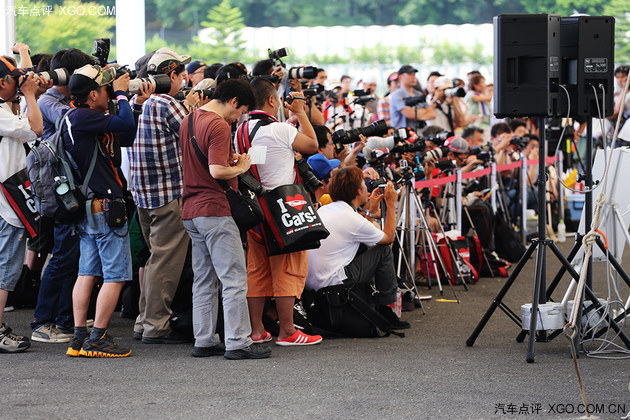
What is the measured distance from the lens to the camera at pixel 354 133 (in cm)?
676

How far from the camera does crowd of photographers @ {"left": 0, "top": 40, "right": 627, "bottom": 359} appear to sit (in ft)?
16.9

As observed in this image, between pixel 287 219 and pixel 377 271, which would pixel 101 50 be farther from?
pixel 377 271

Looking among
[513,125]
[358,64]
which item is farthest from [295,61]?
[513,125]

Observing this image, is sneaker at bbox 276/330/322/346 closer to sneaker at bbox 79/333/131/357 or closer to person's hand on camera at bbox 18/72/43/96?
sneaker at bbox 79/333/131/357

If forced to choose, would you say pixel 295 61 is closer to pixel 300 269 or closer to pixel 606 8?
pixel 606 8

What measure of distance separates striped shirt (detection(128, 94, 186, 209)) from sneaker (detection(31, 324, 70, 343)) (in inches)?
38.4

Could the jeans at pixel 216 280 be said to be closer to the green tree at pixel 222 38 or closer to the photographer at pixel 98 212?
the photographer at pixel 98 212

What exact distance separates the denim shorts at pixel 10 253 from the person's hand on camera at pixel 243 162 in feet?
4.66

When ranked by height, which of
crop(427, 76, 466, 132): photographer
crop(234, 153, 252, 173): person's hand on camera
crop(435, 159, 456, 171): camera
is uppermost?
crop(427, 76, 466, 132): photographer

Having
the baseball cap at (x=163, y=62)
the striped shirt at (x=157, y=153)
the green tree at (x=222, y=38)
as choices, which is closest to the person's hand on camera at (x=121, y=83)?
the striped shirt at (x=157, y=153)

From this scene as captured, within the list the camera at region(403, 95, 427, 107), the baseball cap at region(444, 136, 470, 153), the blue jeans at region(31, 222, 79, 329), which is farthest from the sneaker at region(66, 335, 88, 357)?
the camera at region(403, 95, 427, 107)

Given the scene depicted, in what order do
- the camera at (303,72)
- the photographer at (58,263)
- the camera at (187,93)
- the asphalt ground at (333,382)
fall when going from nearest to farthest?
1. the asphalt ground at (333,382)
2. the photographer at (58,263)
3. the camera at (187,93)
4. the camera at (303,72)

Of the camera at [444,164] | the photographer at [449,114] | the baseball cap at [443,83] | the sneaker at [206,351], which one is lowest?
the sneaker at [206,351]

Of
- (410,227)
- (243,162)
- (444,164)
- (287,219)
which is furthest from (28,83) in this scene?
(444,164)
